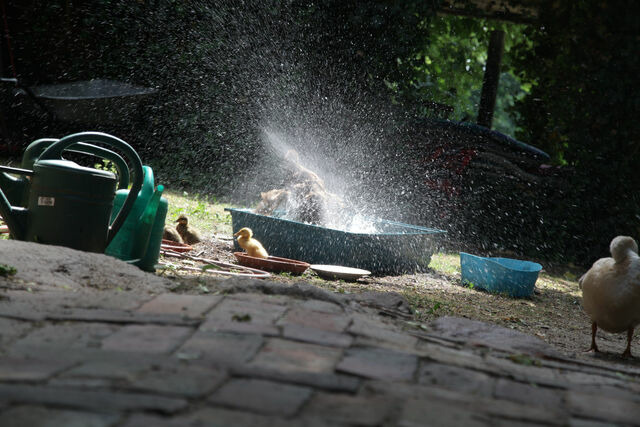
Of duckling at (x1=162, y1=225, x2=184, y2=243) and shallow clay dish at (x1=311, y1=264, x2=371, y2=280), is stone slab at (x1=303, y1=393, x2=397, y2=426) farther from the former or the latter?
duckling at (x1=162, y1=225, x2=184, y2=243)

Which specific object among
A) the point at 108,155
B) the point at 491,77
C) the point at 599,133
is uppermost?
the point at 491,77

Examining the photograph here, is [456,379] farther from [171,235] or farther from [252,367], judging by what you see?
[171,235]

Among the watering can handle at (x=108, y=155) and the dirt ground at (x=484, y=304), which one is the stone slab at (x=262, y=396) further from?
the watering can handle at (x=108, y=155)

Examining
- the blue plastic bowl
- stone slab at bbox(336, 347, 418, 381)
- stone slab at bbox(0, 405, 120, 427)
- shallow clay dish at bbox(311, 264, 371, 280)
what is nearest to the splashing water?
shallow clay dish at bbox(311, 264, 371, 280)

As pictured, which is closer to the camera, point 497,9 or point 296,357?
point 296,357

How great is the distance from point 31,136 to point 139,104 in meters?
1.77

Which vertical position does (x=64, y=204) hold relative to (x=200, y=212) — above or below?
below

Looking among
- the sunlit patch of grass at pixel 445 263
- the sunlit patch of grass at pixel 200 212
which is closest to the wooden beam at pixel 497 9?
the sunlit patch of grass at pixel 445 263

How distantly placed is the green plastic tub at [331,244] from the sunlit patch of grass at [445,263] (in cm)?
81

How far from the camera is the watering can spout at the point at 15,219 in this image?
365cm

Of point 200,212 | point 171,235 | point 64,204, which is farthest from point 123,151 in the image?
point 200,212

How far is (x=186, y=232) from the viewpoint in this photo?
6.02 meters

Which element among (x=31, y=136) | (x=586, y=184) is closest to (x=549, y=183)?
(x=586, y=184)

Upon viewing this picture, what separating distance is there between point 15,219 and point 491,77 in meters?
9.78
